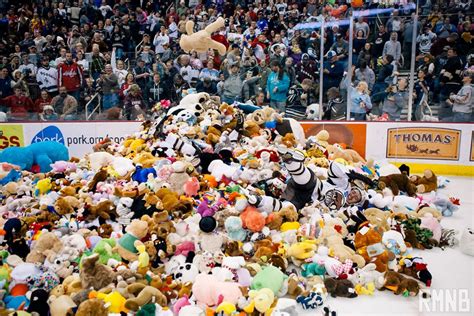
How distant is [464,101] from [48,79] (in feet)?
21.8

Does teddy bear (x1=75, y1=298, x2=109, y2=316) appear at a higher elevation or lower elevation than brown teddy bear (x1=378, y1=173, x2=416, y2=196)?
lower

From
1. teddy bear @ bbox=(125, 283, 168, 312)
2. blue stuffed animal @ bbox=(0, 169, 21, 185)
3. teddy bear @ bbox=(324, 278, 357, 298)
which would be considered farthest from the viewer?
blue stuffed animal @ bbox=(0, 169, 21, 185)

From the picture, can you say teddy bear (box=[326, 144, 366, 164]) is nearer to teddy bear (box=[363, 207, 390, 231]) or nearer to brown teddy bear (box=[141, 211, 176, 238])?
teddy bear (box=[363, 207, 390, 231])

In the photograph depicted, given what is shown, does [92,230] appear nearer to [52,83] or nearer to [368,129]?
[368,129]

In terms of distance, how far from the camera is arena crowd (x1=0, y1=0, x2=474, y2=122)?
298 inches

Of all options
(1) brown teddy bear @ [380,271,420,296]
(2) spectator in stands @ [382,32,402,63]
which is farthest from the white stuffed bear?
(2) spectator in stands @ [382,32,402,63]

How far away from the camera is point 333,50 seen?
7777 mm

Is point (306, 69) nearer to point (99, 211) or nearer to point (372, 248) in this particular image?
point (372, 248)

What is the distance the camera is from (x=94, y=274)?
3.71 metres

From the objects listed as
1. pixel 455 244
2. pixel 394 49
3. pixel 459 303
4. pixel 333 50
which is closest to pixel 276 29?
pixel 333 50

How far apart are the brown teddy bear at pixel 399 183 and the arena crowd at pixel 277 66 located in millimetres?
1986

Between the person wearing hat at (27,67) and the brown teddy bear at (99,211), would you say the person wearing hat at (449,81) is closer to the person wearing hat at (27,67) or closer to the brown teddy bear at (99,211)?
the brown teddy bear at (99,211)

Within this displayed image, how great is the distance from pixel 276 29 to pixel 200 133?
454 centimetres

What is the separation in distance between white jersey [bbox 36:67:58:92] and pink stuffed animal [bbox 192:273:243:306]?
245 inches
